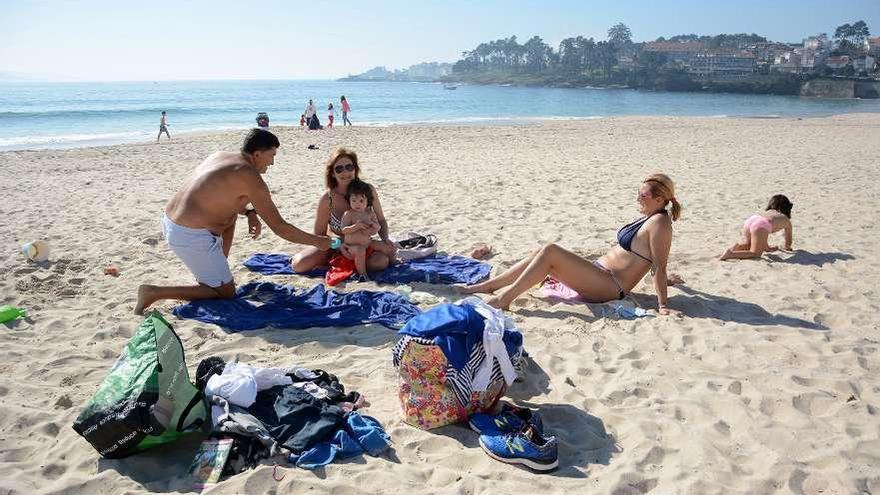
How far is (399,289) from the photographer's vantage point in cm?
529

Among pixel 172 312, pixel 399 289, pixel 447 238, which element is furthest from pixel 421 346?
pixel 447 238

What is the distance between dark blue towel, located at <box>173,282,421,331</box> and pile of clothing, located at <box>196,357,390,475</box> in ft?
3.97

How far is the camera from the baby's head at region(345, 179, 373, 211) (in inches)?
222

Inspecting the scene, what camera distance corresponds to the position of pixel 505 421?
10.1 feet

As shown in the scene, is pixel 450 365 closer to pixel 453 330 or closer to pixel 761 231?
pixel 453 330

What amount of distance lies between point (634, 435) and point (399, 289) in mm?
2669

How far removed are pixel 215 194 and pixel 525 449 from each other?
319cm

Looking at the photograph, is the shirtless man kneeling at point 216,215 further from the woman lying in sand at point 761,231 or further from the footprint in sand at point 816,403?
the woman lying in sand at point 761,231

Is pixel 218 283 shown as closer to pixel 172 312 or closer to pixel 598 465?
pixel 172 312

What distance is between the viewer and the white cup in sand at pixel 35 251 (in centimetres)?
584

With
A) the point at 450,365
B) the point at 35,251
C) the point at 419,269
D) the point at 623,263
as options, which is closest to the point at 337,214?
the point at 419,269

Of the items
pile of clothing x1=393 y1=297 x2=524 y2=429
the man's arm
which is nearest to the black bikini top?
pile of clothing x1=393 y1=297 x2=524 y2=429

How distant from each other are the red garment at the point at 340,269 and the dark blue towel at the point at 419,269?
146mm

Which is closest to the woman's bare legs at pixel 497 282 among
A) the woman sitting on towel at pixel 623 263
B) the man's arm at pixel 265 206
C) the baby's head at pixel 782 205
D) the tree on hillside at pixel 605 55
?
the woman sitting on towel at pixel 623 263
